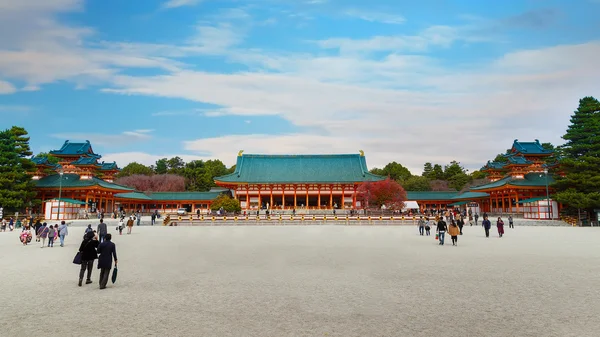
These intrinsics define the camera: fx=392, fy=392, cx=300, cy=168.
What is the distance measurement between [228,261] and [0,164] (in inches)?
1745

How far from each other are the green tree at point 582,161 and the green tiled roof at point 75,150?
6023 cm

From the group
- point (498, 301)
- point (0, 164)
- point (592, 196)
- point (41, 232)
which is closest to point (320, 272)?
point (498, 301)

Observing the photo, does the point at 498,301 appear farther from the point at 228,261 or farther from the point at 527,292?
the point at 228,261

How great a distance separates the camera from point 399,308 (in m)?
7.87

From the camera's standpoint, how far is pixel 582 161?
41219 millimetres

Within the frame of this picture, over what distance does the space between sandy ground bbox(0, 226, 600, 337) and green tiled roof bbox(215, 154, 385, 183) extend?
49253mm

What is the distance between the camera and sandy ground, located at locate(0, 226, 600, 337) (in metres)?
6.72

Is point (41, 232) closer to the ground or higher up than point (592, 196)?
closer to the ground

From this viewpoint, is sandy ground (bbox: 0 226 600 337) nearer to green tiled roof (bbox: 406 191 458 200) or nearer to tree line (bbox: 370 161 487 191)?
green tiled roof (bbox: 406 191 458 200)

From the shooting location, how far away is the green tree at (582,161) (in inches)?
1558

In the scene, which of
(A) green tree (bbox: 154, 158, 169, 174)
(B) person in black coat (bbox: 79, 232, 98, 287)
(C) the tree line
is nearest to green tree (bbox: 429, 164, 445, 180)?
(C) the tree line

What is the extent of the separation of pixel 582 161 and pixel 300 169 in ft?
135

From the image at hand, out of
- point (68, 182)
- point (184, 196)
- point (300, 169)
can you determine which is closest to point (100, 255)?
point (68, 182)

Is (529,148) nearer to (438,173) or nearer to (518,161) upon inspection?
(518,161)
